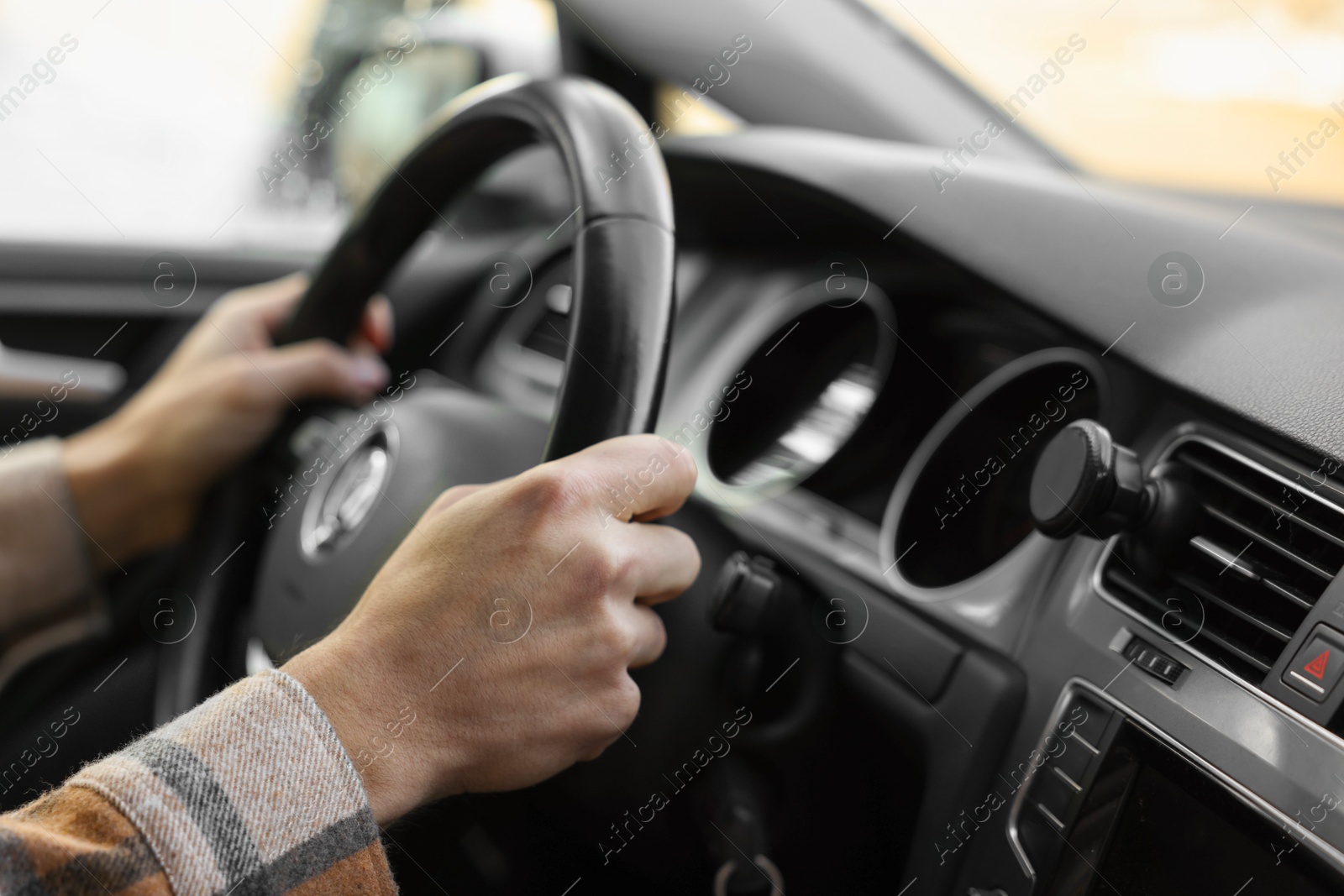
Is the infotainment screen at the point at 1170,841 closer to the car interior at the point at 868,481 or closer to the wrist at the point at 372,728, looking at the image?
the car interior at the point at 868,481

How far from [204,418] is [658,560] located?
0.71m

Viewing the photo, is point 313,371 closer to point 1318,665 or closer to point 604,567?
point 604,567

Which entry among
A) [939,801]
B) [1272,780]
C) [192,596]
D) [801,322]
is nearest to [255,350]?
[192,596]

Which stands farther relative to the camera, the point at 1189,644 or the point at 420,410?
the point at 420,410

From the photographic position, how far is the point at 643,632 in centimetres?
67

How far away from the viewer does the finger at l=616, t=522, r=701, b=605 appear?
2.11ft

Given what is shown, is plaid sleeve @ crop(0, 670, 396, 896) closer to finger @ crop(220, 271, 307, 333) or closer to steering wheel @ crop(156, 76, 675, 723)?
steering wheel @ crop(156, 76, 675, 723)

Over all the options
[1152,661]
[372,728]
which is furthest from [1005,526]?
[372,728]

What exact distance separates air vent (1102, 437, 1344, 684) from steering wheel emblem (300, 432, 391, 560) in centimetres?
61

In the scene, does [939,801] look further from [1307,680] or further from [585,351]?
[585,351]

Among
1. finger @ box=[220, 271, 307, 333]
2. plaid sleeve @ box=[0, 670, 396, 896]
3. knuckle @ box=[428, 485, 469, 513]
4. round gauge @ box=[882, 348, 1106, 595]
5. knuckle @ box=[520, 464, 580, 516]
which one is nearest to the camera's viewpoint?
plaid sleeve @ box=[0, 670, 396, 896]

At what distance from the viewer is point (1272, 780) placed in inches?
22.8

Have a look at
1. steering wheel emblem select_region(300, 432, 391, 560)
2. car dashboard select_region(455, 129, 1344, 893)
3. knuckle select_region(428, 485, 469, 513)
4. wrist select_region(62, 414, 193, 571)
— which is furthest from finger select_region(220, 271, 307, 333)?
knuckle select_region(428, 485, 469, 513)

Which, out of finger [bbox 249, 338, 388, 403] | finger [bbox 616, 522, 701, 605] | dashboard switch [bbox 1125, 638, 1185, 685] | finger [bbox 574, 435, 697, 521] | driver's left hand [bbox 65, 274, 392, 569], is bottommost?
driver's left hand [bbox 65, 274, 392, 569]
